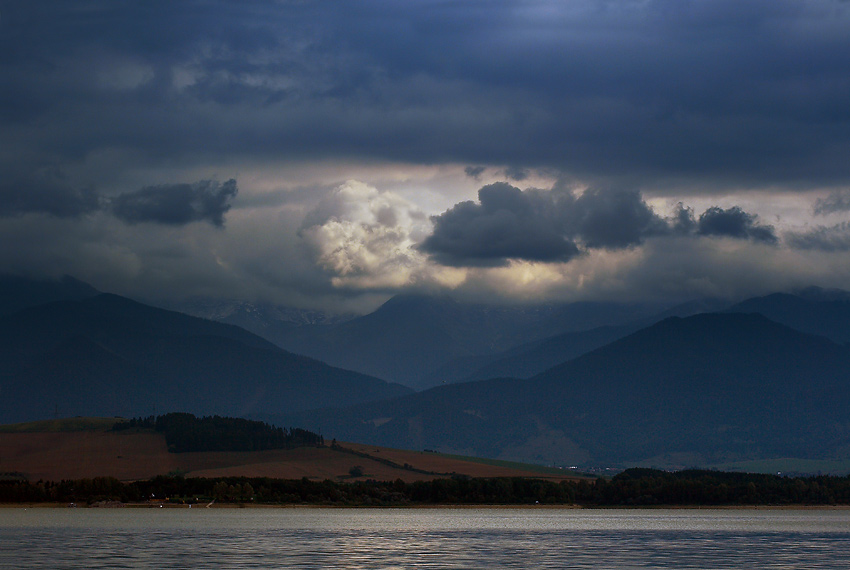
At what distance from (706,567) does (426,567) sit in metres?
34.0

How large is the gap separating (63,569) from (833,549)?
111498mm

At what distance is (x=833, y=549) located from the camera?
177875mm

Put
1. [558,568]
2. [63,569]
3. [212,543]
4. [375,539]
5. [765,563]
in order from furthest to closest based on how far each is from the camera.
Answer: [375,539] < [212,543] < [765,563] < [558,568] < [63,569]

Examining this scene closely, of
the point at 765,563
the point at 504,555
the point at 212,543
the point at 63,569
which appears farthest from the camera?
the point at 212,543

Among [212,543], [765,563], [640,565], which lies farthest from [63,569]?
[765,563]

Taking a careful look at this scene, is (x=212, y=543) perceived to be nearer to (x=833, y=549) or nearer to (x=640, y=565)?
(x=640, y=565)

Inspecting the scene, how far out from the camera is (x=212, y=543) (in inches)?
6905

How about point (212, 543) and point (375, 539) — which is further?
point (375, 539)

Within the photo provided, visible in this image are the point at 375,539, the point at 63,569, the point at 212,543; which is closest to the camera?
the point at 63,569

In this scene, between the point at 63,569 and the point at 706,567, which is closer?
the point at 63,569

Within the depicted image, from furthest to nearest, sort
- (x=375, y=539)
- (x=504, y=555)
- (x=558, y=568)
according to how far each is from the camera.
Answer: (x=375, y=539) → (x=504, y=555) → (x=558, y=568)

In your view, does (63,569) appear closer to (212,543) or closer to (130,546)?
(130,546)

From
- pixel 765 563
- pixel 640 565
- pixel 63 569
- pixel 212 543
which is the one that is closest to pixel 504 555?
pixel 640 565

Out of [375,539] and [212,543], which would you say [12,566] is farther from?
[375,539]
